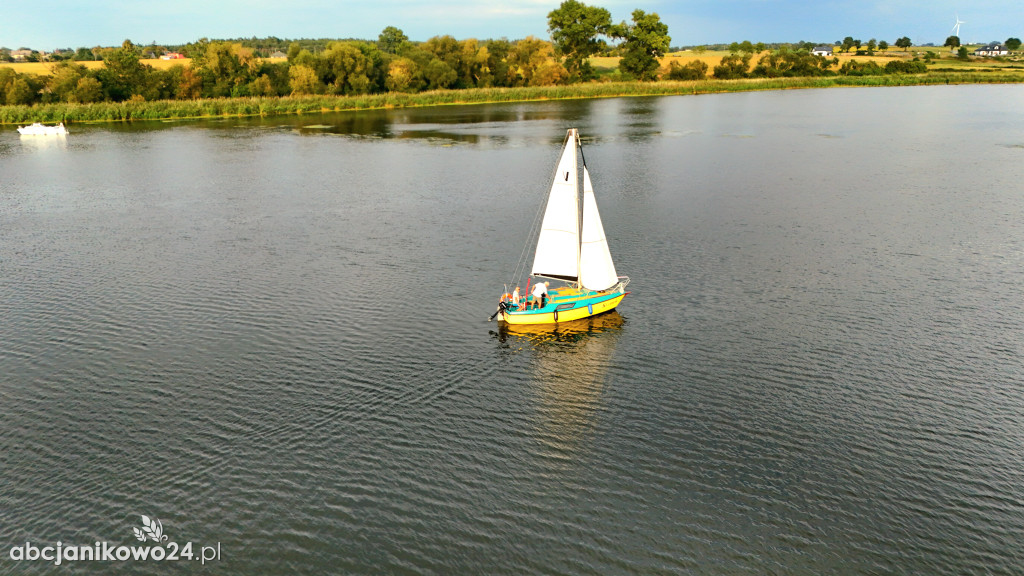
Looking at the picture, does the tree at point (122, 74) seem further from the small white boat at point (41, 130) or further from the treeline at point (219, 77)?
the small white boat at point (41, 130)

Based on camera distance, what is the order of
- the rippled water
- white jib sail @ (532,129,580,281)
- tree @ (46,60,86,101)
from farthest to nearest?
tree @ (46,60,86,101)
white jib sail @ (532,129,580,281)
the rippled water

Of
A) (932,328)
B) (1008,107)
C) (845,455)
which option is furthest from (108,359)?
(1008,107)

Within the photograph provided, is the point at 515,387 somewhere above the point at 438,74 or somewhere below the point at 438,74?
below

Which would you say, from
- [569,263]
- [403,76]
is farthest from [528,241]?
[403,76]

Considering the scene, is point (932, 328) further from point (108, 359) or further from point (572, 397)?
point (108, 359)

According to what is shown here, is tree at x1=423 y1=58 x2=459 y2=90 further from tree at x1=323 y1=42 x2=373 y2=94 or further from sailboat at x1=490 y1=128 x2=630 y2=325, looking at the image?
sailboat at x1=490 y1=128 x2=630 y2=325

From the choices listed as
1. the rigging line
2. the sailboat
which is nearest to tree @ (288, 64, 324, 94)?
the rigging line

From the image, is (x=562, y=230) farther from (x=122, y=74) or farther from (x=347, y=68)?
(x=122, y=74)

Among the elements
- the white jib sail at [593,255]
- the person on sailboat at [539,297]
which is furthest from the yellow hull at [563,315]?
the white jib sail at [593,255]
